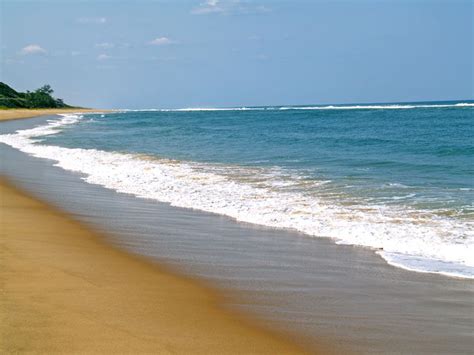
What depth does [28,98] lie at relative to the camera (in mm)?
153250

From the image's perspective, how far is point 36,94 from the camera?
15700cm

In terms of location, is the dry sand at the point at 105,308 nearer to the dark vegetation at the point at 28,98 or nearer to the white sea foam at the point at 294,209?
the white sea foam at the point at 294,209

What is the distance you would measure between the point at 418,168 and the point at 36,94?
148691mm

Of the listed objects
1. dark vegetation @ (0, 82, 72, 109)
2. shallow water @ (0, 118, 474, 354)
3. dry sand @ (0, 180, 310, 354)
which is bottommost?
shallow water @ (0, 118, 474, 354)

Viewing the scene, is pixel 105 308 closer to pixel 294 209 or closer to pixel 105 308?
pixel 105 308

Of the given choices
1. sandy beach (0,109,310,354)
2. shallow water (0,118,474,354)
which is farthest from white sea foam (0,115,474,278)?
sandy beach (0,109,310,354)

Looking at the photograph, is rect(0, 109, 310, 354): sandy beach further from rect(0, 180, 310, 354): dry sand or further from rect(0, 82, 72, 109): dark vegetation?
rect(0, 82, 72, 109): dark vegetation

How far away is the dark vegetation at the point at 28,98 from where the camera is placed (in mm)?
138988

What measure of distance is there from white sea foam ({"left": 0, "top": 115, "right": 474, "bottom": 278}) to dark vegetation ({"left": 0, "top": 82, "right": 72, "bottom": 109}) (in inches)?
4784

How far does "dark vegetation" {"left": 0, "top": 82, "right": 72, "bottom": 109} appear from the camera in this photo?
139 m

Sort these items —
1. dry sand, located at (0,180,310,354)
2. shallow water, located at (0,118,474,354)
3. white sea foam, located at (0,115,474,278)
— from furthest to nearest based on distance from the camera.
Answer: white sea foam, located at (0,115,474,278) → shallow water, located at (0,118,474,354) → dry sand, located at (0,180,310,354)

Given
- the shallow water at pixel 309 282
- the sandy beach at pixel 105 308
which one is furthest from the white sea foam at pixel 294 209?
the sandy beach at pixel 105 308

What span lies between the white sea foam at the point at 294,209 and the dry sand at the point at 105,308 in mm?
3055

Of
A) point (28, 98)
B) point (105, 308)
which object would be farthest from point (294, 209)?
point (28, 98)
